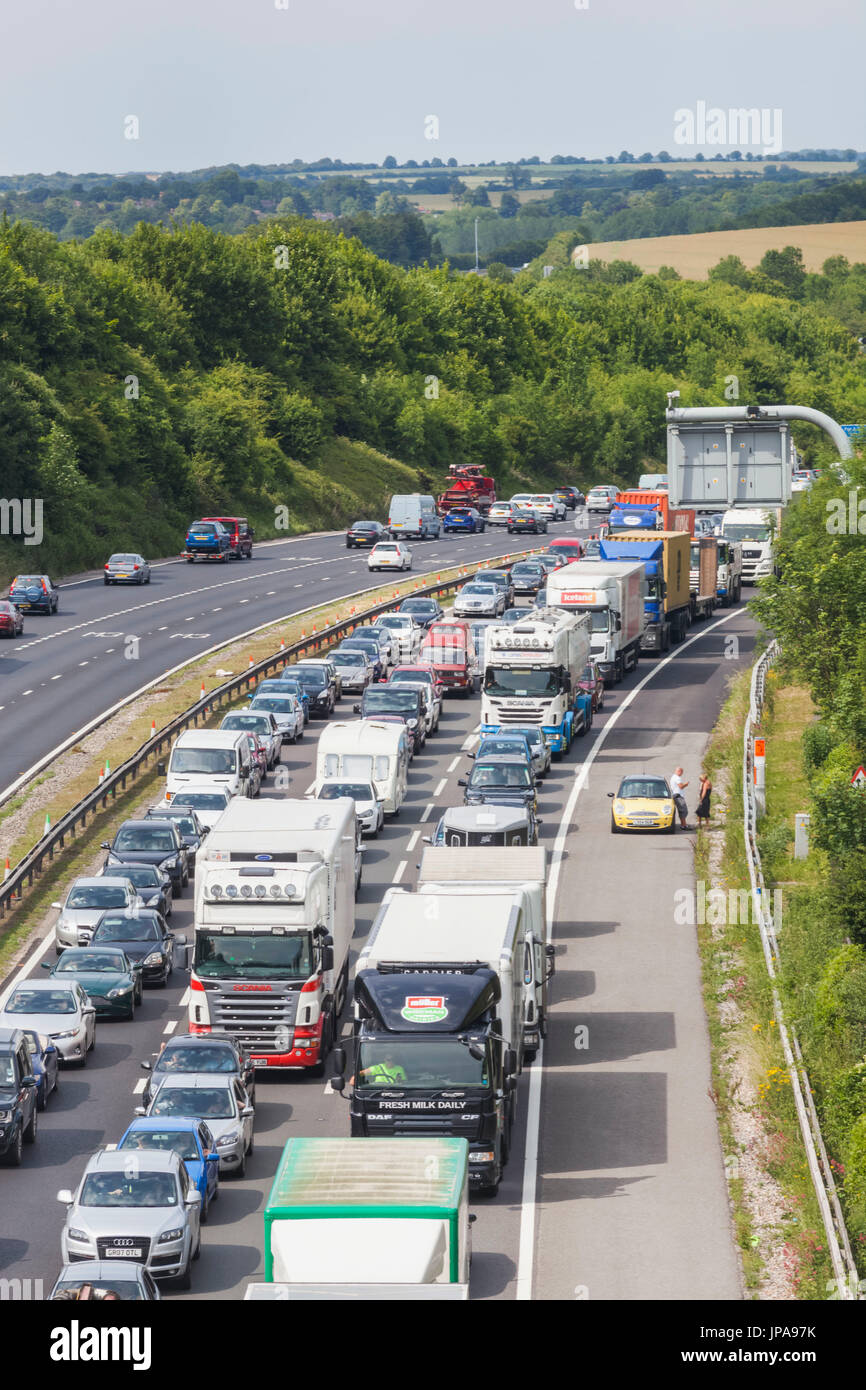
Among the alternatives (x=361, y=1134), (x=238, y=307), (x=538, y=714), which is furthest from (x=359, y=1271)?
(x=238, y=307)

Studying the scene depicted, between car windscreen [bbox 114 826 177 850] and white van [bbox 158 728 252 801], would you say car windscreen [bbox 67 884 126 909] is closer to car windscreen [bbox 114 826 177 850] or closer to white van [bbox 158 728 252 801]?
car windscreen [bbox 114 826 177 850]

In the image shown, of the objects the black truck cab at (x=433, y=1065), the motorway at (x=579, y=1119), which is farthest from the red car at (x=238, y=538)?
the black truck cab at (x=433, y=1065)

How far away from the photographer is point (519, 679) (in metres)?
54.1

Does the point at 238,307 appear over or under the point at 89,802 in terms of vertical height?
over

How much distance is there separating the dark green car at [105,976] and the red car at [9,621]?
123 ft

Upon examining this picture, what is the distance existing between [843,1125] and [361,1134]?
7.17m

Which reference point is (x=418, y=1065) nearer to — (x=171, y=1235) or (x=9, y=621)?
(x=171, y=1235)

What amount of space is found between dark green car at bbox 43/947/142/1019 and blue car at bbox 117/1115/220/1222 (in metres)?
8.90

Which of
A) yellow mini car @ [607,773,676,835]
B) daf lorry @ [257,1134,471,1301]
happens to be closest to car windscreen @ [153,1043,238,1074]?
daf lorry @ [257,1134,471,1301]

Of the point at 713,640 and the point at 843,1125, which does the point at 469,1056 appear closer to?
the point at 843,1125

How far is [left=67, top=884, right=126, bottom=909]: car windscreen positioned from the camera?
38438 millimetres

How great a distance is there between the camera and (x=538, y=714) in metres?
54.4

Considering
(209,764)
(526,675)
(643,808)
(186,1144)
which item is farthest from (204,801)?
(186,1144)
